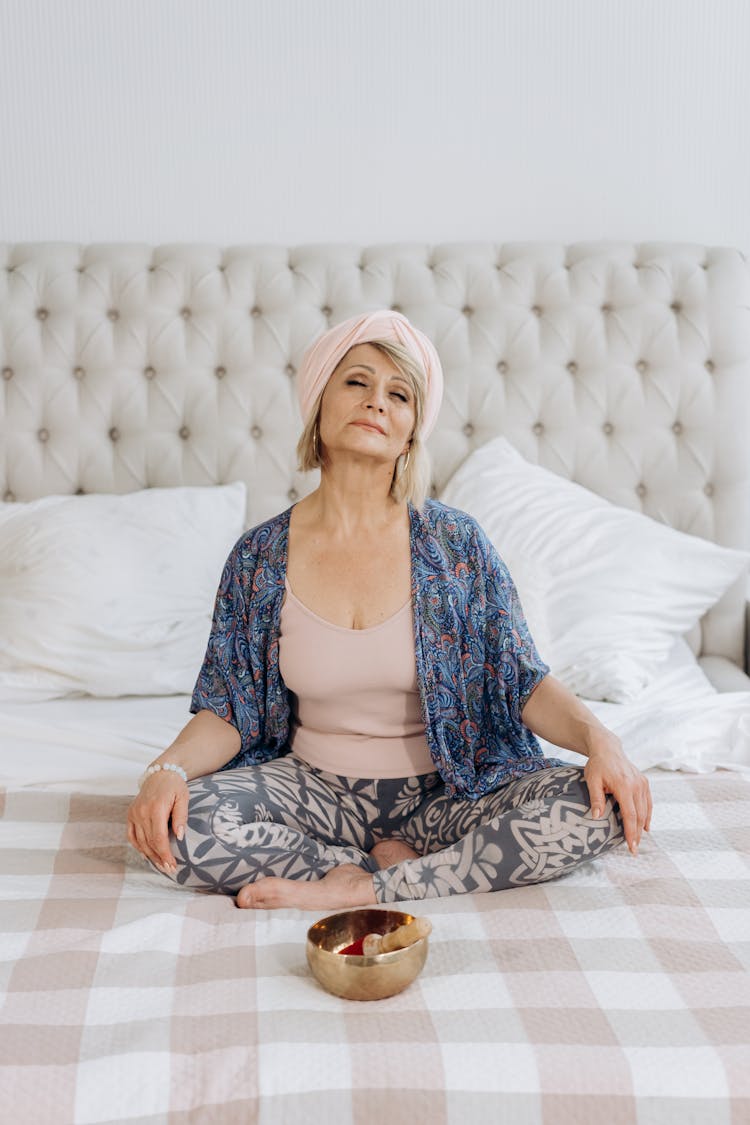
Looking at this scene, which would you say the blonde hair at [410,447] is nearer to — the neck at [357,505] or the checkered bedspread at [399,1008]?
the neck at [357,505]

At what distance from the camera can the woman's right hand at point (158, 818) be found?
1519mm

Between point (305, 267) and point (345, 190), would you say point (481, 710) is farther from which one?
point (345, 190)

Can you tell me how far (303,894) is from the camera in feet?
5.01

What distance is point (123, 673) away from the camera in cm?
229

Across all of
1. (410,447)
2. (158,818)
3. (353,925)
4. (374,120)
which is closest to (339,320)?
(374,120)

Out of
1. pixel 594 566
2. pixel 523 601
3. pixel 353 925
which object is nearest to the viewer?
A: pixel 353 925

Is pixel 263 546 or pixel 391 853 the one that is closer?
pixel 391 853

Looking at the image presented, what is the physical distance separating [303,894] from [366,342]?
867 mm

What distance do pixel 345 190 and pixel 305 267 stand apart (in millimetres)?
254

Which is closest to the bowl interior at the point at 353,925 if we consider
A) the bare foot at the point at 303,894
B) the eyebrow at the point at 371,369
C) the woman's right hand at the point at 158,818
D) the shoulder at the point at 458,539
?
the bare foot at the point at 303,894

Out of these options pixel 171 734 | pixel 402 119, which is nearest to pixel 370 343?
pixel 171 734

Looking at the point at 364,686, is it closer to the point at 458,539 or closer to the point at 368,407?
the point at 458,539

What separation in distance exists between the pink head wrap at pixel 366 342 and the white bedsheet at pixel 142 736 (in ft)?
2.22

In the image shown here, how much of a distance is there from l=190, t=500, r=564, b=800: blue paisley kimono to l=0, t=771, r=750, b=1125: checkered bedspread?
0.82 feet
